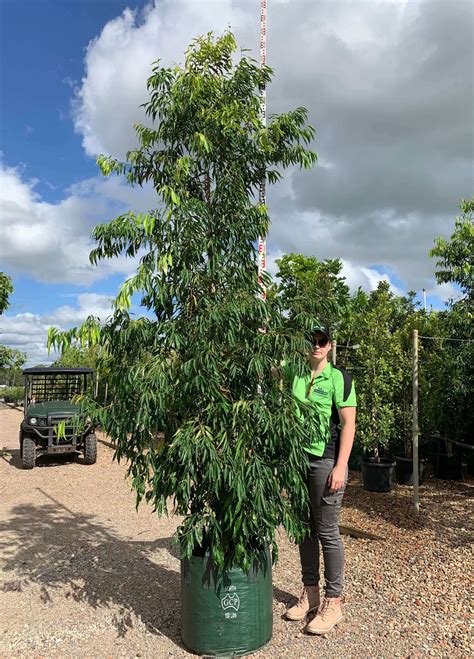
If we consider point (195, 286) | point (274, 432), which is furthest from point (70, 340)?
point (274, 432)

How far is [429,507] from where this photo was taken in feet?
20.5

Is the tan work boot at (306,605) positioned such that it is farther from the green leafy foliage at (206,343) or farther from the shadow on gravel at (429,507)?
the shadow on gravel at (429,507)

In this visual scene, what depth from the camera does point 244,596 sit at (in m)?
2.89

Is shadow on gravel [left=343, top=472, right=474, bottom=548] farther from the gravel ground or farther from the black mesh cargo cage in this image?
the black mesh cargo cage

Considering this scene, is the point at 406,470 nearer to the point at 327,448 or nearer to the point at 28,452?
Answer: the point at 327,448

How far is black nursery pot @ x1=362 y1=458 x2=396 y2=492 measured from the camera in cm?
711

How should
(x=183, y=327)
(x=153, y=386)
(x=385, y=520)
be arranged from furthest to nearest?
1. (x=385, y=520)
2. (x=183, y=327)
3. (x=153, y=386)

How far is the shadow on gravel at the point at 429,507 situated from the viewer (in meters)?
5.26

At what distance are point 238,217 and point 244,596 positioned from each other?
215cm

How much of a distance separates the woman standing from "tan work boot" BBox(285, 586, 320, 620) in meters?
0.18

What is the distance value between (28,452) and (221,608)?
7284 mm

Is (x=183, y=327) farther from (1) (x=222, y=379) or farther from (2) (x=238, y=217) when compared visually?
(2) (x=238, y=217)

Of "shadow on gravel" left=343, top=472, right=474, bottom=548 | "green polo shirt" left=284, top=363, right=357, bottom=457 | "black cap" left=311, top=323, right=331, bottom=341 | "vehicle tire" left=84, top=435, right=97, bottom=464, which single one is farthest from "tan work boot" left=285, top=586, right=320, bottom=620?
"vehicle tire" left=84, top=435, right=97, bottom=464

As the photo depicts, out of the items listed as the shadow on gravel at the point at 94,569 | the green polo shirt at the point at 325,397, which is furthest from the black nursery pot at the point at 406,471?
the green polo shirt at the point at 325,397
